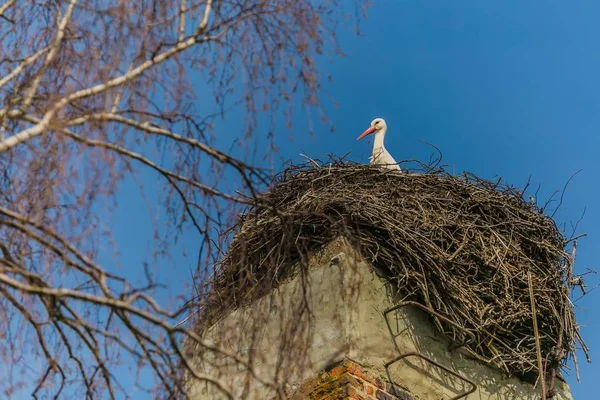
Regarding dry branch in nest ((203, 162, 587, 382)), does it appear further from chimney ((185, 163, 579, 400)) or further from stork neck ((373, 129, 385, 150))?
stork neck ((373, 129, 385, 150))

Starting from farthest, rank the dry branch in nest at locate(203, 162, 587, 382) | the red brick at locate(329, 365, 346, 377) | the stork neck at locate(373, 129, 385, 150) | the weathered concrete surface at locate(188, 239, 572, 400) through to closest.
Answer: the stork neck at locate(373, 129, 385, 150), the dry branch in nest at locate(203, 162, 587, 382), the weathered concrete surface at locate(188, 239, 572, 400), the red brick at locate(329, 365, 346, 377)

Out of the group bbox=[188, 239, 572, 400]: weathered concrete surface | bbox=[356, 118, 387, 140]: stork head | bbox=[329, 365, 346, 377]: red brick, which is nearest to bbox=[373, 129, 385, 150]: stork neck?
bbox=[356, 118, 387, 140]: stork head

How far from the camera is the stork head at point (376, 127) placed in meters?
10.6

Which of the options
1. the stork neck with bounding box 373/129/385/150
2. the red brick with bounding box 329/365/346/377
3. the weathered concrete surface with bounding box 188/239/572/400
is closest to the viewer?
the red brick with bounding box 329/365/346/377

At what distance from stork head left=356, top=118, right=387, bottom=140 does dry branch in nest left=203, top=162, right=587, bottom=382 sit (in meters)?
2.96

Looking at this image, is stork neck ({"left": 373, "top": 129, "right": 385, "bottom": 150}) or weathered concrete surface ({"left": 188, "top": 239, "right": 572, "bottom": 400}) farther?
stork neck ({"left": 373, "top": 129, "right": 385, "bottom": 150})

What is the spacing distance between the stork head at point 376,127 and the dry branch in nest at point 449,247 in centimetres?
296

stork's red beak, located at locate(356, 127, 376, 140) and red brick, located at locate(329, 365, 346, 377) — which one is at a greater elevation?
stork's red beak, located at locate(356, 127, 376, 140)

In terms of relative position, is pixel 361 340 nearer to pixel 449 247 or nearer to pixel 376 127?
pixel 449 247

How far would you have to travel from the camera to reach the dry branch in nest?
6.07 m

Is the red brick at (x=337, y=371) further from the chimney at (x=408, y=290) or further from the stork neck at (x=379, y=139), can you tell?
the stork neck at (x=379, y=139)

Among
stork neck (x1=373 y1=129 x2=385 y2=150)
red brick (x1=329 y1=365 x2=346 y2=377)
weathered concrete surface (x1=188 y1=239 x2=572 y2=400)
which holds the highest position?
stork neck (x1=373 y1=129 x2=385 y2=150)

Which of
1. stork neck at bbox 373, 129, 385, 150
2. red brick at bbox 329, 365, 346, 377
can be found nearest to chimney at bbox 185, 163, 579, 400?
red brick at bbox 329, 365, 346, 377

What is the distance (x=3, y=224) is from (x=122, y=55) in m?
0.90
